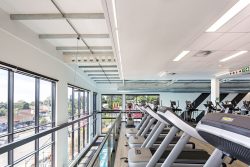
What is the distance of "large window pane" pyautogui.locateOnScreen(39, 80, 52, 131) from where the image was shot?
662 cm

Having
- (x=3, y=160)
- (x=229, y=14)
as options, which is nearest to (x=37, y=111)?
(x=3, y=160)

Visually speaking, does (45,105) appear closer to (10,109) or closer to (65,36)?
(10,109)

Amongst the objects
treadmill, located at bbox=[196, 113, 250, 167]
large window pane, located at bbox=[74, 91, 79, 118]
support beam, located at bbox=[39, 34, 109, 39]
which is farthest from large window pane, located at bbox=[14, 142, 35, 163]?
treadmill, located at bbox=[196, 113, 250, 167]

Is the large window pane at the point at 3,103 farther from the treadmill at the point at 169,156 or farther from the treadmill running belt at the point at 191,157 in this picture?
the treadmill running belt at the point at 191,157

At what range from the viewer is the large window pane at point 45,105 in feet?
21.7

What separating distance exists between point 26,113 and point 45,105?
118cm

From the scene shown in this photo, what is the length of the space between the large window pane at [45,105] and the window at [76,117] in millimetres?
2004

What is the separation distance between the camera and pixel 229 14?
3.30 m

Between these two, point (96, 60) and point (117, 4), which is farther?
point (96, 60)

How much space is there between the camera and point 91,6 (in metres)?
3.94

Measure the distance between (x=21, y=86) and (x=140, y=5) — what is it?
361 cm

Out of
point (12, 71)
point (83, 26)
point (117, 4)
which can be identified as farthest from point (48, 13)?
point (117, 4)

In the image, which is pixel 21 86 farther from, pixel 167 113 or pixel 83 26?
pixel 167 113

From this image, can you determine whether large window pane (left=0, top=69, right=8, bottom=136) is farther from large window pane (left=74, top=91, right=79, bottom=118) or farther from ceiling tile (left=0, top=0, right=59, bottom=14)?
large window pane (left=74, top=91, right=79, bottom=118)
